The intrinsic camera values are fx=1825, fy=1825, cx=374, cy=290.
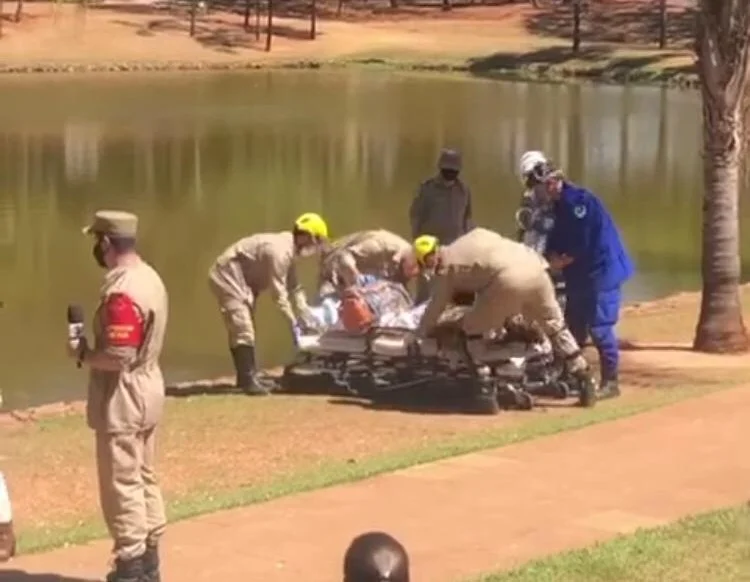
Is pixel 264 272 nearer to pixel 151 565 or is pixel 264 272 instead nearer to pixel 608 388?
pixel 608 388

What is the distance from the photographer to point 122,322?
7539mm

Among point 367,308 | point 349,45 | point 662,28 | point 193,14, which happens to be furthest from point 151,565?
point 193,14

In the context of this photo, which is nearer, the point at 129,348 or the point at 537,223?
the point at 129,348

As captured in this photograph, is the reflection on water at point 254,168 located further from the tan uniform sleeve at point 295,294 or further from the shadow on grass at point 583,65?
the shadow on grass at point 583,65

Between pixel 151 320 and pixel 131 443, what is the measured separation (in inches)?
20.5

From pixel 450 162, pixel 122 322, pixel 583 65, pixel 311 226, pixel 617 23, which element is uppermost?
pixel 122 322

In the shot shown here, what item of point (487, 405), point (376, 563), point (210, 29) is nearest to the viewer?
point (376, 563)

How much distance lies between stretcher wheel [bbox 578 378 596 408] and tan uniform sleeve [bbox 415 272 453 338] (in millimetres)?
1169

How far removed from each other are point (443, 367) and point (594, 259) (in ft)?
4.60

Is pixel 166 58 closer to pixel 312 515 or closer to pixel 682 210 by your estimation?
pixel 682 210

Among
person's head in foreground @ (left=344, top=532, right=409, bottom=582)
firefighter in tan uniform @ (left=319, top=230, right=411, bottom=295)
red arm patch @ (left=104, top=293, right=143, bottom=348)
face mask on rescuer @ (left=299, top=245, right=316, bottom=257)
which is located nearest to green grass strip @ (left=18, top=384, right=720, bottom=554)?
red arm patch @ (left=104, top=293, right=143, bottom=348)

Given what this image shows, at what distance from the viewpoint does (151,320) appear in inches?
302

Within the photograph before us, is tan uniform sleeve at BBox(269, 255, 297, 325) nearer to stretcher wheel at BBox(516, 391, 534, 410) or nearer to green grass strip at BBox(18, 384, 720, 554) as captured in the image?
→ stretcher wheel at BBox(516, 391, 534, 410)

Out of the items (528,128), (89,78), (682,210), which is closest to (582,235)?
(682,210)
